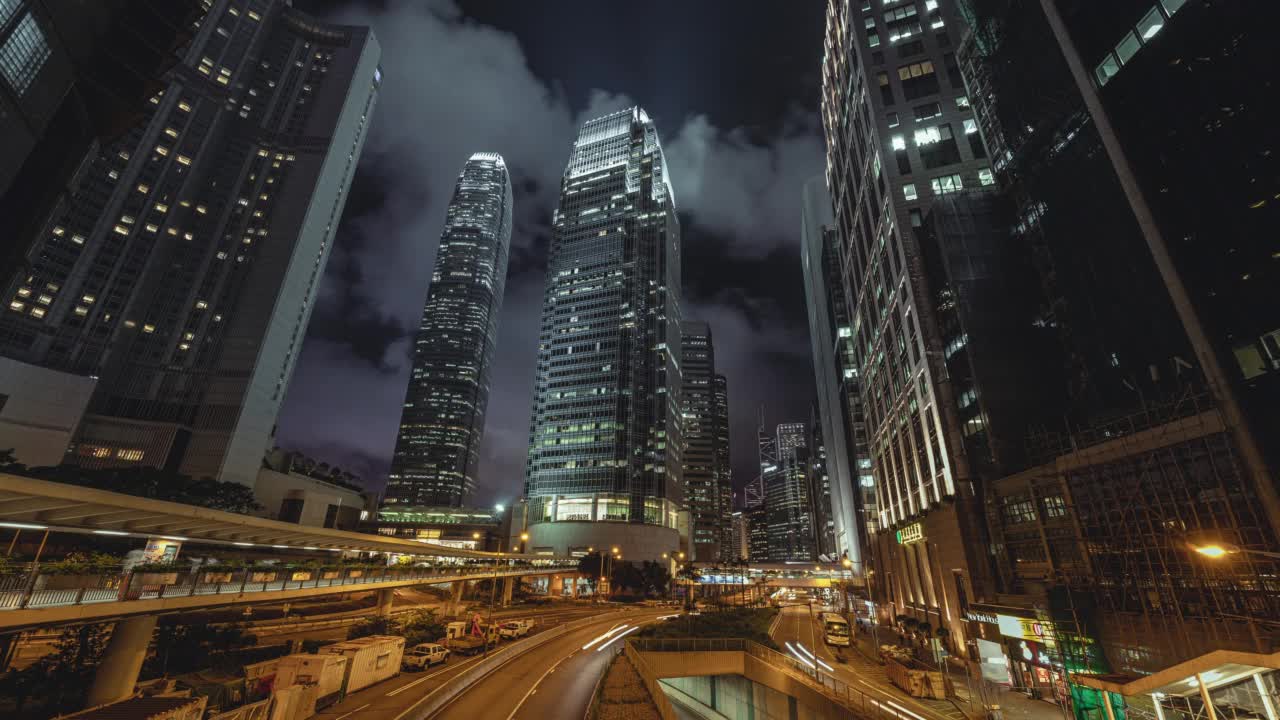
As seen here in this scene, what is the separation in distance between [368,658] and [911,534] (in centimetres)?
5218

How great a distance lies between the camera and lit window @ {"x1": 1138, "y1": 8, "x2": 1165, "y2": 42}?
29984mm

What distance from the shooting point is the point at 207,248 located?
101m

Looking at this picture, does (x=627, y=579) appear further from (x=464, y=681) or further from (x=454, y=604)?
(x=464, y=681)

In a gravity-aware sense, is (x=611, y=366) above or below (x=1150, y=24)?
above

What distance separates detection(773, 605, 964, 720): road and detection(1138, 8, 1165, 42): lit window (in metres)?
41.9

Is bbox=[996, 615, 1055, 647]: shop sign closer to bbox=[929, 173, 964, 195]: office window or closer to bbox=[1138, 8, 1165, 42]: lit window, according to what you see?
bbox=[1138, 8, 1165, 42]: lit window

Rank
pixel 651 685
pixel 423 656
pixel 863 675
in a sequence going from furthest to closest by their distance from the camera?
pixel 863 675 → pixel 423 656 → pixel 651 685

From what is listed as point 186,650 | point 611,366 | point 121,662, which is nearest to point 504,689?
point 186,650

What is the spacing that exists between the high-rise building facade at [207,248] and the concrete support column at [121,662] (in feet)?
260

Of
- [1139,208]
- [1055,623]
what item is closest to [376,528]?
[1055,623]

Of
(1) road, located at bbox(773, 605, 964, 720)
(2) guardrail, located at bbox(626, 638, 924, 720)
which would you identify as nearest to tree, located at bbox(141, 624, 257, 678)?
(2) guardrail, located at bbox(626, 638, 924, 720)

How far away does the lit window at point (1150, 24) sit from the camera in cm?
2998

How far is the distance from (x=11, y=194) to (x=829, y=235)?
119774 mm

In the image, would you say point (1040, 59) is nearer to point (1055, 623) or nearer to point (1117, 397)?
point (1117, 397)
